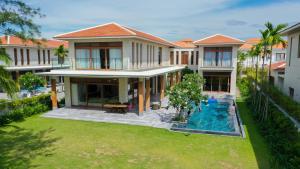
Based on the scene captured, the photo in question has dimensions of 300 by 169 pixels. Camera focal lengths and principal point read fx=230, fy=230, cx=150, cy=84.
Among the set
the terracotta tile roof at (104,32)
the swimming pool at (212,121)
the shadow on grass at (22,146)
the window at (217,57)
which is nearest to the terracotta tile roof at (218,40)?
the window at (217,57)

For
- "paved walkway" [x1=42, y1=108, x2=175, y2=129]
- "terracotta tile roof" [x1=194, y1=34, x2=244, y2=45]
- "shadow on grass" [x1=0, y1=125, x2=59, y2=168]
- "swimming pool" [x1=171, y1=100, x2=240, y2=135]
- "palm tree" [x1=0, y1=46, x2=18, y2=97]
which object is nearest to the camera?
"palm tree" [x1=0, y1=46, x2=18, y2=97]

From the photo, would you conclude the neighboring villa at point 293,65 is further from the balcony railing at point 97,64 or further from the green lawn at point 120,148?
the balcony railing at point 97,64

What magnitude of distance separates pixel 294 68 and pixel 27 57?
36657mm

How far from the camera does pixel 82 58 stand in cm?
2309

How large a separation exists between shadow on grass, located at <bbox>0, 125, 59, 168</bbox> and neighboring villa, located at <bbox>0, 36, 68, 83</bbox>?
18.4 m

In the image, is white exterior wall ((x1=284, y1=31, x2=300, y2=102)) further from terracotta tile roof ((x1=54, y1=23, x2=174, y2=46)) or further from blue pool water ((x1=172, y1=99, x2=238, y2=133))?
terracotta tile roof ((x1=54, y1=23, x2=174, y2=46))

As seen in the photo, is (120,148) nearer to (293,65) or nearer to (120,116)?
(120,116)

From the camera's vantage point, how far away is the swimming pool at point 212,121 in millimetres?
16547

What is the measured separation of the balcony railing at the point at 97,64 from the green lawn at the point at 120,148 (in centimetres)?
671

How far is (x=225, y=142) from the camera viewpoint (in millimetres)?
14141

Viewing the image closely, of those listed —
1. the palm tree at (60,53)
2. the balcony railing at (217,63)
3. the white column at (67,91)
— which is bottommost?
the white column at (67,91)

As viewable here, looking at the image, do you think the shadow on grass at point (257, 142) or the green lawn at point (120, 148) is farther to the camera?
the shadow on grass at point (257, 142)

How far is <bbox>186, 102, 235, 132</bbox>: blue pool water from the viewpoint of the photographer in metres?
17.8

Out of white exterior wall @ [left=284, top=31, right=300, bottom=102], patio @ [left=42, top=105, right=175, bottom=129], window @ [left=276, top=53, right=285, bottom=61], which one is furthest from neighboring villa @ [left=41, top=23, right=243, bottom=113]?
window @ [left=276, top=53, right=285, bottom=61]
